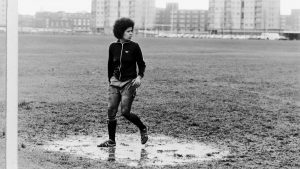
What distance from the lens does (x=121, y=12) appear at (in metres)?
176

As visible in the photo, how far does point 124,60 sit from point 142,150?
Result: 3.81 ft

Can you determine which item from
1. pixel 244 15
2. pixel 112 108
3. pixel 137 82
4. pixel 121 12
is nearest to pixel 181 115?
pixel 112 108

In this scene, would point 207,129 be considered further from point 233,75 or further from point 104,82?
point 233,75

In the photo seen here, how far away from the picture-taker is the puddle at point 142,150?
19.4 feet

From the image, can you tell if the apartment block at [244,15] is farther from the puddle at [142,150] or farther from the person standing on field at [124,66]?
the person standing on field at [124,66]

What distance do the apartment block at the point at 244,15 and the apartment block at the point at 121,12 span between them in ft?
68.5

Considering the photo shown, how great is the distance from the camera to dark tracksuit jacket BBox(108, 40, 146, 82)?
6.22 m

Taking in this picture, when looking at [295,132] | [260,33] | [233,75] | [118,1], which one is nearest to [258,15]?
[260,33]

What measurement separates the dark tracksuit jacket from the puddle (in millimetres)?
928


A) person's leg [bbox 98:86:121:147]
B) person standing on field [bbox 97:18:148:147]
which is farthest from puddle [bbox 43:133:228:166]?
person standing on field [bbox 97:18:148:147]

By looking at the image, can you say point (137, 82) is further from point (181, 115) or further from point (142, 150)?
point (181, 115)

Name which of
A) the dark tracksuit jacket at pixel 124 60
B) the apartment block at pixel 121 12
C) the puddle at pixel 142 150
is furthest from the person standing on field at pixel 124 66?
the apartment block at pixel 121 12

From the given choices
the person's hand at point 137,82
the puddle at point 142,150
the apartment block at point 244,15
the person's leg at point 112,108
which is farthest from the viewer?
the apartment block at point 244,15

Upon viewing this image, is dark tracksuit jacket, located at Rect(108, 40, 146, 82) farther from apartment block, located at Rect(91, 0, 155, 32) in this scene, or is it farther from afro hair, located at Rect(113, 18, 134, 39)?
apartment block, located at Rect(91, 0, 155, 32)
